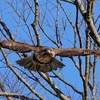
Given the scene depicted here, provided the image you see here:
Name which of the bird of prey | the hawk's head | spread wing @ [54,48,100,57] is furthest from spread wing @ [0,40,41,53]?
spread wing @ [54,48,100,57]

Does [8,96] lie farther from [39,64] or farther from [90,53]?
[90,53]

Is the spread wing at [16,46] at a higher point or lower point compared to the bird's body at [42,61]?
higher

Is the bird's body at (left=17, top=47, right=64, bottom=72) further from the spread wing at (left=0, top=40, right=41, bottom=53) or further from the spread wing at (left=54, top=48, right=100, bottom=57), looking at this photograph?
the spread wing at (left=0, top=40, right=41, bottom=53)

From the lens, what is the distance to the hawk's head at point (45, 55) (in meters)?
4.42

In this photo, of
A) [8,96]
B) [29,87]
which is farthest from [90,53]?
[8,96]

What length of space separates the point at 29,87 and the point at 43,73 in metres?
0.33

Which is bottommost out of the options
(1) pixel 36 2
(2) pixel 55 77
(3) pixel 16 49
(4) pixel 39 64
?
(2) pixel 55 77

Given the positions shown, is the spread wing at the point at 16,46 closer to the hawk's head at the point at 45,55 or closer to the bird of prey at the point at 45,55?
the bird of prey at the point at 45,55

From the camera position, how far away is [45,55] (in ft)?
14.8

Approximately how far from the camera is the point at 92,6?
3480 mm

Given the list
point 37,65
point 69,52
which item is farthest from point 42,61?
point 69,52

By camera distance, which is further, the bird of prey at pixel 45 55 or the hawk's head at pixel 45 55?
the hawk's head at pixel 45 55

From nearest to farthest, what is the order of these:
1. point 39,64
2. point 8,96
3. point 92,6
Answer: point 92,6, point 8,96, point 39,64

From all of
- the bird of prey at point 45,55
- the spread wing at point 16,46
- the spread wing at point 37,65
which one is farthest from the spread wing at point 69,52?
the spread wing at point 16,46
